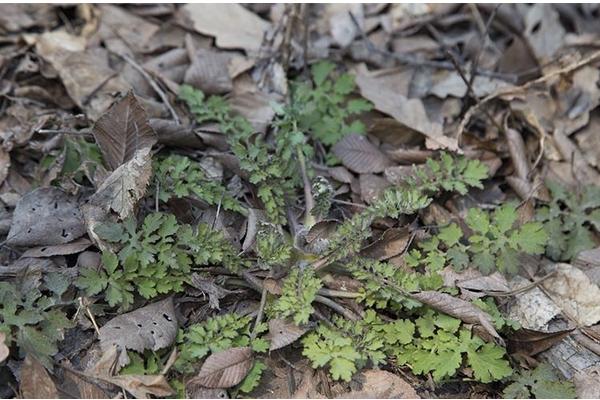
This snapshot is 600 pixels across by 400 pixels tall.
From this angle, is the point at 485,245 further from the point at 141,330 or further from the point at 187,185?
the point at 141,330

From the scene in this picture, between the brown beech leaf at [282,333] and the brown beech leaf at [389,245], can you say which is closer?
the brown beech leaf at [282,333]

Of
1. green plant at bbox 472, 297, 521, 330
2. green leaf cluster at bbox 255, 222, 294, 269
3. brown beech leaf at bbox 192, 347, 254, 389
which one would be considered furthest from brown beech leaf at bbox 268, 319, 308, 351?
green plant at bbox 472, 297, 521, 330

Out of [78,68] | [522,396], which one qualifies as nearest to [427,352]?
[522,396]

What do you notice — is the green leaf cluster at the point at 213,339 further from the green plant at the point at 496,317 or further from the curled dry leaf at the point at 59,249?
the green plant at the point at 496,317

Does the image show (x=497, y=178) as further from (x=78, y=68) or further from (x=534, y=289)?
(x=78, y=68)

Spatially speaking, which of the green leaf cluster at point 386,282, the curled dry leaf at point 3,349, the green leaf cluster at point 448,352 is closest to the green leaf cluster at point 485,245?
the green leaf cluster at point 386,282

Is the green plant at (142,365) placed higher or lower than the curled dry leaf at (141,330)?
lower
